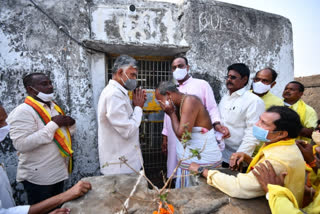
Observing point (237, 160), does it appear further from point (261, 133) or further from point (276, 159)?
point (276, 159)

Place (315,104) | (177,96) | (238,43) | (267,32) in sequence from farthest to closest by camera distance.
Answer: (315,104)
(267,32)
(238,43)
(177,96)

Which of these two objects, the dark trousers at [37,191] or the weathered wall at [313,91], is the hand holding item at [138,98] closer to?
the dark trousers at [37,191]

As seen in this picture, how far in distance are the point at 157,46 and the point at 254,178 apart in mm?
2619

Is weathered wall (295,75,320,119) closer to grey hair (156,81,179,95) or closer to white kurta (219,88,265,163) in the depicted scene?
white kurta (219,88,265,163)

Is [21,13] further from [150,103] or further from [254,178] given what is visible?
[254,178]

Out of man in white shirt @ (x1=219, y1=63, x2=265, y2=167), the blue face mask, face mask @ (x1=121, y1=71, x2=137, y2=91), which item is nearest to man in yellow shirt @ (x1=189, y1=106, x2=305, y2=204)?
the blue face mask

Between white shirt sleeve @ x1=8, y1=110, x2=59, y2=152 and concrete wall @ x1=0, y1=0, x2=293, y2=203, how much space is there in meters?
1.13

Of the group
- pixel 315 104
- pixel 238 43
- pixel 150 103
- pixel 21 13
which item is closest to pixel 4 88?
pixel 21 13

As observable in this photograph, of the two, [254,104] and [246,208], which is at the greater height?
[254,104]

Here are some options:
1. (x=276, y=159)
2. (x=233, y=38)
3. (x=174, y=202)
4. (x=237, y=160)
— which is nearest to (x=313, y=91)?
(x=233, y=38)

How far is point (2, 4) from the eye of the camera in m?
2.86

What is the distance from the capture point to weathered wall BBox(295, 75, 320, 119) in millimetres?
6098

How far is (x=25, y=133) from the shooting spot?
200 centimetres

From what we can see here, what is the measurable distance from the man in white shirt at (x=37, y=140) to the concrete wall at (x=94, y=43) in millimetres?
936
